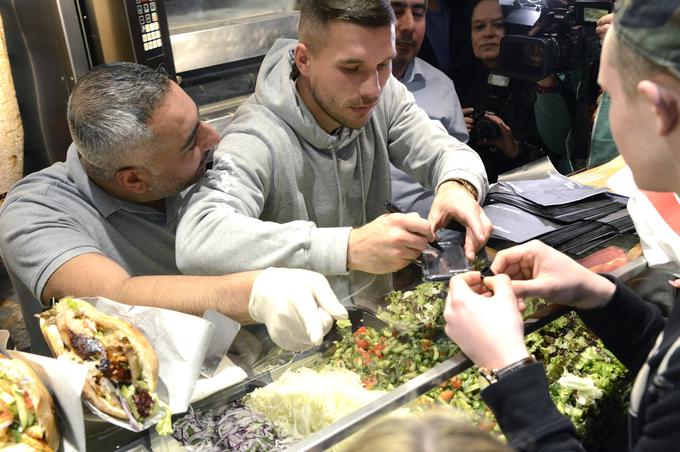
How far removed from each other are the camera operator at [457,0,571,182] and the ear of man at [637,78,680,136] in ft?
9.05

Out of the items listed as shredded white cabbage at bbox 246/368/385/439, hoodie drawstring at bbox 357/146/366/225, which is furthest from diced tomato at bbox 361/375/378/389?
hoodie drawstring at bbox 357/146/366/225

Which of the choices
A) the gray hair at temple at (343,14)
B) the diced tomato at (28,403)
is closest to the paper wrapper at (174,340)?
the diced tomato at (28,403)

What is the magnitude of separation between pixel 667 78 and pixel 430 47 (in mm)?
3138

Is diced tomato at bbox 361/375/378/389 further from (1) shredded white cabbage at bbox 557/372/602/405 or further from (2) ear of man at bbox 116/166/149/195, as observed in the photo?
(2) ear of man at bbox 116/166/149/195

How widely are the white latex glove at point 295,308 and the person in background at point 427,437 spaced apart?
69 centimetres

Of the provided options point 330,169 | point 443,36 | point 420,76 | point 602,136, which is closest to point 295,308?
point 330,169

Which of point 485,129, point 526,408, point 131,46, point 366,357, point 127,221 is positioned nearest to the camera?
point 526,408

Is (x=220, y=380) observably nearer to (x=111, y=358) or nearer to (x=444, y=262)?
(x=111, y=358)

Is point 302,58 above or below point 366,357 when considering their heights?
above

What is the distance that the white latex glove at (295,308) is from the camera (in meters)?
1.38

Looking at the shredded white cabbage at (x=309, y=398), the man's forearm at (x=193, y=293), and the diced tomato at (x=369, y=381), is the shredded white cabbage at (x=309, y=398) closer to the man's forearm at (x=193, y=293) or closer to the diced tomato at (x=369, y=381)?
the diced tomato at (x=369, y=381)

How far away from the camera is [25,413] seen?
1063 mm

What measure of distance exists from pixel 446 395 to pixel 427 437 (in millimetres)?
642

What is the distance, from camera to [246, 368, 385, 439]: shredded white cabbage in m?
1.23
